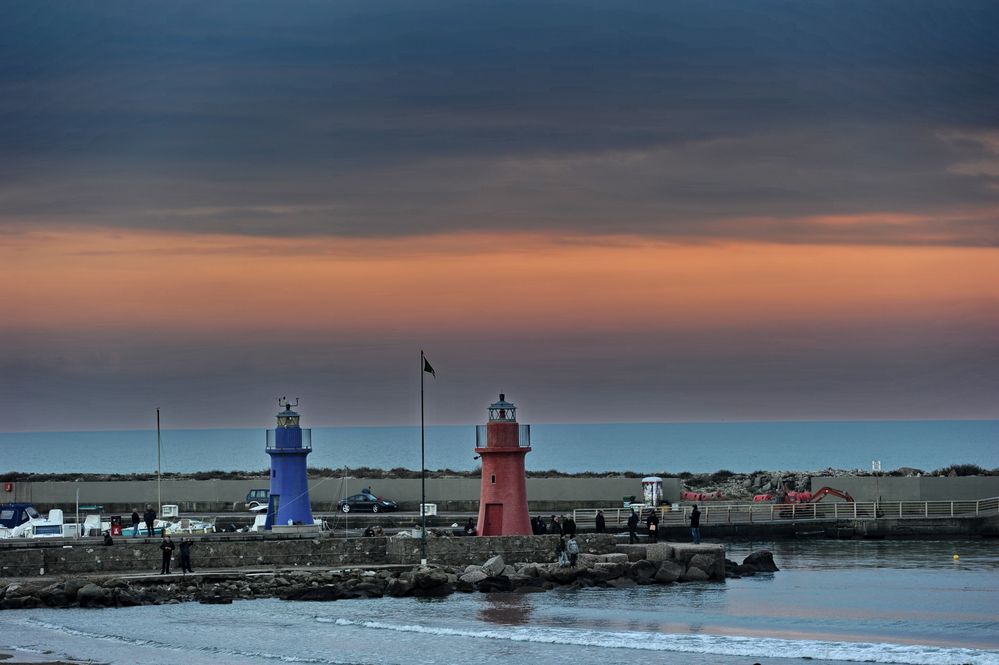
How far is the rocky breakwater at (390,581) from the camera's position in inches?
1501

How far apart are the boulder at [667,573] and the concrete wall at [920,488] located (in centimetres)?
2308

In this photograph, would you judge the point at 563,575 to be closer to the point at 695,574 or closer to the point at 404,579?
the point at 695,574

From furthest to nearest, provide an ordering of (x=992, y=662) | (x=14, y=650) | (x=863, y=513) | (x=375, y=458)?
(x=375, y=458), (x=863, y=513), (x=14, y=650), (x=992, y=662)

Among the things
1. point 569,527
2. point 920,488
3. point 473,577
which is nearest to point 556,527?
point 569,527

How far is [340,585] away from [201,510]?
26.1 m

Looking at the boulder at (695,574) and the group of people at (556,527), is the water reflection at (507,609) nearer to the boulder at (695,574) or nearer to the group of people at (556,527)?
the group of people at (556,527)

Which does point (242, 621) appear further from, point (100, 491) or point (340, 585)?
point (100, 491)

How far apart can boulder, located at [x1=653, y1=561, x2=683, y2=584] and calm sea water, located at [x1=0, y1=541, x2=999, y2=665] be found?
50 centimetres

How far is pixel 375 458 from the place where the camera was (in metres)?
194

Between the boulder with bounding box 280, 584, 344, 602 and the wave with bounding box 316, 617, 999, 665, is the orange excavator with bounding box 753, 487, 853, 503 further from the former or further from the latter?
the wave with bounding box 316, 617, 999, 665

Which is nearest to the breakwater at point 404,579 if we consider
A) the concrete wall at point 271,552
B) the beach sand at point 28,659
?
the concrete wall at point 271,552

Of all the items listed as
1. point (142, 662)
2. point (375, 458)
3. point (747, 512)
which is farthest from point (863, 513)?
point (375, 458)

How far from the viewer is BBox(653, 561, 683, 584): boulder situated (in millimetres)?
42781

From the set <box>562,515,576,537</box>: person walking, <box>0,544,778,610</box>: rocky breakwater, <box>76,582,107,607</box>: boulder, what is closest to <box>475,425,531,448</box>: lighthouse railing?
<box>562,515,576,537</box>: person walking
